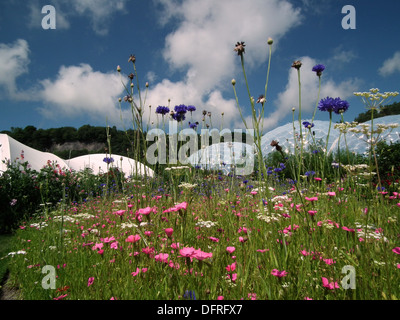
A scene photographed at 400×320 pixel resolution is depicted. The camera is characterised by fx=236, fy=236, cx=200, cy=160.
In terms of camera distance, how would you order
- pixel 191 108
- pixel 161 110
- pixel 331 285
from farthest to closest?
1. pixel 191 108
2. pixel 161 110
3. pixel 331 285

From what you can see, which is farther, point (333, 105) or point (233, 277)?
point (333, 105)

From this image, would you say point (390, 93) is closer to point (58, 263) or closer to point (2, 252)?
point (58, 263)

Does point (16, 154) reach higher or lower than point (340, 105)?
higher

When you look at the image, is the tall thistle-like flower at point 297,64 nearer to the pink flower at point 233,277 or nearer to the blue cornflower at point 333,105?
the blue cornflower at point 333,105

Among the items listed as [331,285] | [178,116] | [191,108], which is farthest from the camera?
[191,108]

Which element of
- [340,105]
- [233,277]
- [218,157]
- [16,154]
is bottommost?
[233,277]

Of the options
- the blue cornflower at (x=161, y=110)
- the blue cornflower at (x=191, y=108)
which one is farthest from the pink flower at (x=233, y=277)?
the blue cornflower at (x=191, y=108)

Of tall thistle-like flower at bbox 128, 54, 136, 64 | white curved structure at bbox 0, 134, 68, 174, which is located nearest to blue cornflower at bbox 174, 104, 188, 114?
tall thistle-like flower at bbox 128, 54, 136, 64

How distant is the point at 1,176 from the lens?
689 centimetres

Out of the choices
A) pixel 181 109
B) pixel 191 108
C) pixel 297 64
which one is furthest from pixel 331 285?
pixel 191 108

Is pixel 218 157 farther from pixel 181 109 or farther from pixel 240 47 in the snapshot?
pixel 240 47
